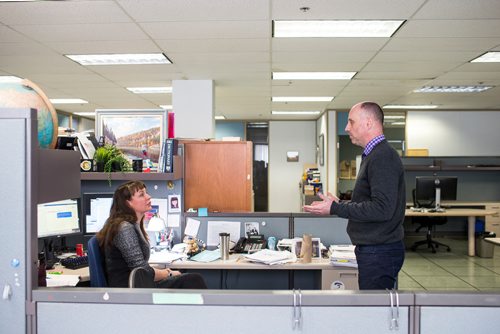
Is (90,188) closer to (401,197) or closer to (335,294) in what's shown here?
(401,197)

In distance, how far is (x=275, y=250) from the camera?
313cm

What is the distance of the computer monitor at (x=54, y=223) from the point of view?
2.81 m

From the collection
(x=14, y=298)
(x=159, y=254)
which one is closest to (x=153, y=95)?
(x=159, y=254)

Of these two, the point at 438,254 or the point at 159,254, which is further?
the point at 438,254

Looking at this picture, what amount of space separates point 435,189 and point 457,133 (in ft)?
10.1

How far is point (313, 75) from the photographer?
19.1 ft

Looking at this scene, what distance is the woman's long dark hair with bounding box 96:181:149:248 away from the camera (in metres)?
2.47

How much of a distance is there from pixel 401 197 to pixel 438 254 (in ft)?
16.1

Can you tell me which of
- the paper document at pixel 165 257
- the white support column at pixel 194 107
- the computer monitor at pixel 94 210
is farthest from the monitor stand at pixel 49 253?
the white support column at pixel 194 107

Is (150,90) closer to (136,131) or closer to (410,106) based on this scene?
(136,131)

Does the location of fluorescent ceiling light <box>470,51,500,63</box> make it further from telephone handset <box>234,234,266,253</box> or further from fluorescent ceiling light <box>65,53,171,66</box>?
fluorescent ceiling light <box>65,53,171,66</box>

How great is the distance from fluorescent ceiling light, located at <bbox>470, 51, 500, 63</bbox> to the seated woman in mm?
3953

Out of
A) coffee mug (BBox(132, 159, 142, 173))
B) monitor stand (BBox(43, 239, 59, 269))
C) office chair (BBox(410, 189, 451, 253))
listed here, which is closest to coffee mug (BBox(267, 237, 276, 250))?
coffee mug (BBox(132, 159, 142, 173))

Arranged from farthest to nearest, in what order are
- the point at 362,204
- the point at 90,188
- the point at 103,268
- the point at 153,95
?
the point at 153,95 → the point at 90,188 → the point at 103,268 → the point at 362,204
